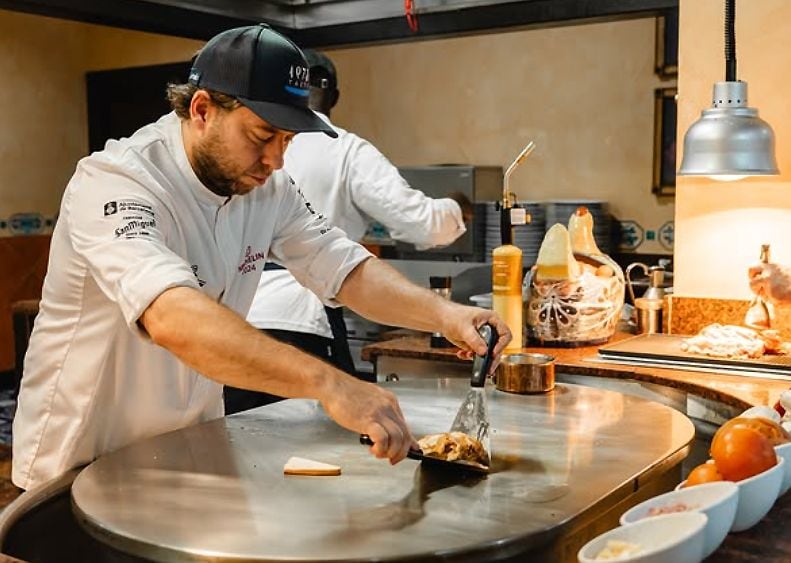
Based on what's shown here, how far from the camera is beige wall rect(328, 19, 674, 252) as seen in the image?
629cm

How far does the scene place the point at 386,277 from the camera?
101 inches

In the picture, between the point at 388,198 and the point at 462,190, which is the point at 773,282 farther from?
the point at 462,190

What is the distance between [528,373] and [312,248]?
0.62m

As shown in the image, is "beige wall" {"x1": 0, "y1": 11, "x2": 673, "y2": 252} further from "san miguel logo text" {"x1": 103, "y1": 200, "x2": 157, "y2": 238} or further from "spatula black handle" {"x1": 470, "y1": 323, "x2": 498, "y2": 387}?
"san miguel logo text" {"x1": 103, "y1": 200, "x2": 157, "y2": 238}

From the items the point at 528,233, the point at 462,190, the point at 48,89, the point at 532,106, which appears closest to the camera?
the point at 528,233

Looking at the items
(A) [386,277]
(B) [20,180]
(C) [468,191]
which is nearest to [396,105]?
(C) [468,191]

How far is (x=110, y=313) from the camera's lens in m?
2.11

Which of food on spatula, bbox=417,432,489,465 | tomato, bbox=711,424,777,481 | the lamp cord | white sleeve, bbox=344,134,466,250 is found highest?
the lamp cord

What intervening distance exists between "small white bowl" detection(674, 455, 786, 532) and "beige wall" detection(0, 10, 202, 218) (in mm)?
6047

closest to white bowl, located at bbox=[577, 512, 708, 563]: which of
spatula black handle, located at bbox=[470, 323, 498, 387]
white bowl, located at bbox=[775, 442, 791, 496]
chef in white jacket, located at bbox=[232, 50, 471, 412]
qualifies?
white bowl, located at bbox=[775, 442, 791, 496]

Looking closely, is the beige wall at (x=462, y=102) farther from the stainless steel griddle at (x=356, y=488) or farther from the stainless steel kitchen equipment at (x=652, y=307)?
the stainless steel griddle at (x=356, y=488)

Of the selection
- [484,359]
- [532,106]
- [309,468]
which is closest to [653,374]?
[484,359]

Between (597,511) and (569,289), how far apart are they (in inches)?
62.6

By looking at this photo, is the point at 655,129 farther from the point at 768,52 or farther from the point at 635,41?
the point at 768,52
